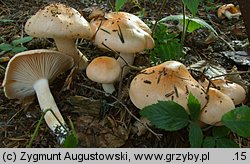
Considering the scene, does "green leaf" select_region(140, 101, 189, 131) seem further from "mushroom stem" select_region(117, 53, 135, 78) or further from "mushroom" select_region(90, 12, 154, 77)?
"mushroom stem" select_region(117, 53, 135, 78)

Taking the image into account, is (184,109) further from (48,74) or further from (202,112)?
(48,74)

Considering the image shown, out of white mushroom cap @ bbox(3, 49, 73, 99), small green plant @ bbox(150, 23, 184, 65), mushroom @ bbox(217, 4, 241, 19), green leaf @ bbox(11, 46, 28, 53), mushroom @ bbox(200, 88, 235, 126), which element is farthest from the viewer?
mushroom @ bbox(217, 4, 241, 19)

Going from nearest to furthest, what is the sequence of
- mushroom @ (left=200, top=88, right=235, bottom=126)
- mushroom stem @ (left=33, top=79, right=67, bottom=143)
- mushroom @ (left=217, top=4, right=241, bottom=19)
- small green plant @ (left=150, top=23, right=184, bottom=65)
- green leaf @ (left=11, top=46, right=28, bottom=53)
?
mushroom @ (left=200, top=88, right=235, bottom=126) → mushroom stem @ (left=33, top=79, right=67, bottom=143) → small green plant @ (left=150, top=23, right=184, bottom=65) → green leaf @ (left=11, top=46, right=28, bottom=53) → mushroom @ (left=217, top=4, right=241, bottom=19)

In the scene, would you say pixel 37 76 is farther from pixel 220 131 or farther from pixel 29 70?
pixel 220 131

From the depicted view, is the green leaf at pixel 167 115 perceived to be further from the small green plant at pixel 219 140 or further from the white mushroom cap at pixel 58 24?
the white mushroom cap at pixel 58 24

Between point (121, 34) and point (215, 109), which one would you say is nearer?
point (215, 109)

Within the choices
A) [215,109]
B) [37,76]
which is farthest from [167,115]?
[37,76]

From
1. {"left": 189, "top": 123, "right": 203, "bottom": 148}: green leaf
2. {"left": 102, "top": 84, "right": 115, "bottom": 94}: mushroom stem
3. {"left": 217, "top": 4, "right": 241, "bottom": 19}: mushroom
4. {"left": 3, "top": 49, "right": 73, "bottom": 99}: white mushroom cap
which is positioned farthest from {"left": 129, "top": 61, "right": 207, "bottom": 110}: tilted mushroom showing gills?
{"left": 217, "top": 4, "right": 241, "bottom": 19}: mushroom
